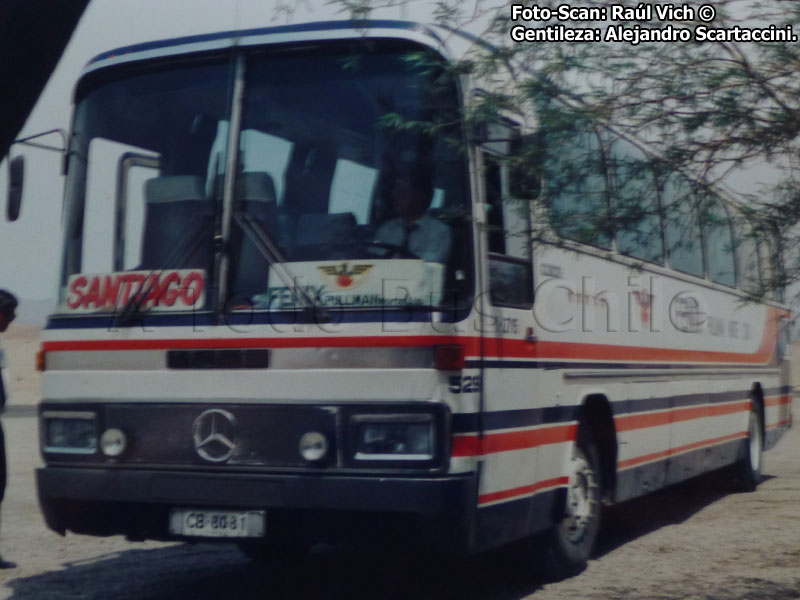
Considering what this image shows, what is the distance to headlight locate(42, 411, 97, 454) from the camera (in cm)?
678

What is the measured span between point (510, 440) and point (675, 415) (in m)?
3.95

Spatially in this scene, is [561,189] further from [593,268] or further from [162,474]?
[162,474]

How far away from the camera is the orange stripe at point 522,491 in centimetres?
644

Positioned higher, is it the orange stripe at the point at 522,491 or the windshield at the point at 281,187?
the windshield at the point at 281,187

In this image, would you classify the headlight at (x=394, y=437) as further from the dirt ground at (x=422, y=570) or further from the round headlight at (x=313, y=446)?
the dirt ground at (x=422, y=570)

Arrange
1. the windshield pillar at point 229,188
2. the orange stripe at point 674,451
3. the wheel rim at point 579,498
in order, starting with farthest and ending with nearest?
the orange stripe at point 674,451 → the wheel rim at point 579,498 → the windshield pillar at point 229,188

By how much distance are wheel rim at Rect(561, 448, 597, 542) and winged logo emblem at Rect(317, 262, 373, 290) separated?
90.3 inches

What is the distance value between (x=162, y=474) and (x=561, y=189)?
258 cm

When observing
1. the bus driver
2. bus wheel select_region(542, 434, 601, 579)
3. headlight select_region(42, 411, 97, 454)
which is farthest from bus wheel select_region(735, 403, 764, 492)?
headlight select_region(42, 411, 97, 454)

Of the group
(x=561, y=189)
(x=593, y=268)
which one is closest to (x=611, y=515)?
(x=593, y=268)

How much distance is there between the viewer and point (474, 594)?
7594 millimetres

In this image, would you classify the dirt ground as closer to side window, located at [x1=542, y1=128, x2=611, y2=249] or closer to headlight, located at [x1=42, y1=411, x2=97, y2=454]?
headlight, located at [x1=42, y1=411, x2=97, y2=454]

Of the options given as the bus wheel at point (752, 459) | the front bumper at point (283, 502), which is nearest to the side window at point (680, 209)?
the front bumper at point (283, 502)

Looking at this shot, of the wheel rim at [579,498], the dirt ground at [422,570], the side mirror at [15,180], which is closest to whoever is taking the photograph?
the side mirror at [15,180]
